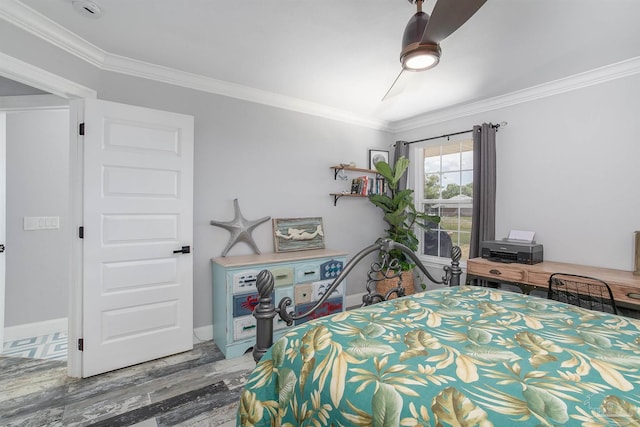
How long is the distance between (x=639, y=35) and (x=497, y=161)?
4.77ft

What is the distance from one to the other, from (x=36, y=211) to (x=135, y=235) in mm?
1506

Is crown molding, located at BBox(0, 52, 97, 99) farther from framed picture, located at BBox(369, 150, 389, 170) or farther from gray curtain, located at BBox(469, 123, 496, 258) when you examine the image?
gray curtain, located at BBox(469, 123, 496, 258)

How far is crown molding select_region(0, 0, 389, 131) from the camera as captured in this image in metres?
1.86

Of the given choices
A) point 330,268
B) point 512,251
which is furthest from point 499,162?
point 330,268

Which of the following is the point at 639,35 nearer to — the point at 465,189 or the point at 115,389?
the point at 465,189

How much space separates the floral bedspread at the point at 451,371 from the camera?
0.73 metres

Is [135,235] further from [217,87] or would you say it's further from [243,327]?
[217,87]

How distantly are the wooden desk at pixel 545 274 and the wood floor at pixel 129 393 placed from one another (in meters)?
2.37

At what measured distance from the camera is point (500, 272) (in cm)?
283

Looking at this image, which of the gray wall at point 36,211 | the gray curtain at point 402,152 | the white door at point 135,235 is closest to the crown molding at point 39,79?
the white door at point 135,235

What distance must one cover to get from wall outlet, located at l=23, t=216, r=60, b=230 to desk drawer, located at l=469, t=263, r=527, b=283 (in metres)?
4.34

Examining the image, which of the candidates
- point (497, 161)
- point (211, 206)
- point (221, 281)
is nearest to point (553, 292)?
point (497, 161)

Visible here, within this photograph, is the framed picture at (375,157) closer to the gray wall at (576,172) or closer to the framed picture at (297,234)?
the framed picture at (297,234)

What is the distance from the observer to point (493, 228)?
10.9ft
